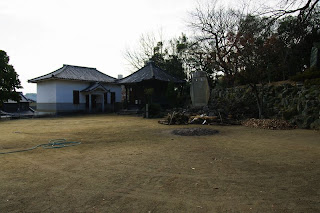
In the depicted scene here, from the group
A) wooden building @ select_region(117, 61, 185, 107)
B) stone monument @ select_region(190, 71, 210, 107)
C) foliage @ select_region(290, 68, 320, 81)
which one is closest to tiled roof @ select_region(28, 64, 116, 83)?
wooden building @ select_region(117, 61, 185, 107)

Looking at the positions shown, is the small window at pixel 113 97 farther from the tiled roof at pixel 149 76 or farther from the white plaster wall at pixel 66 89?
the tiled roof at pixel 149 76

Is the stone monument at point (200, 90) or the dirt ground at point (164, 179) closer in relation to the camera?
the dirt ground at point (164, 179)

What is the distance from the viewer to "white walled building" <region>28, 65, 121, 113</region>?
20859 mm

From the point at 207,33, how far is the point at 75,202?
19053mm

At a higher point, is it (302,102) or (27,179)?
(302,102)

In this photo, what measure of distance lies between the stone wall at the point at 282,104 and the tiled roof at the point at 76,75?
49.4 feet

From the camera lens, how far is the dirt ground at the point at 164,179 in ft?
8.77

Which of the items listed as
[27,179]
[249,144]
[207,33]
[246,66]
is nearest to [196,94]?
[246,66]

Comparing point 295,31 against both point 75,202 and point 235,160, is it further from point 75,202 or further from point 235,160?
point 75,202

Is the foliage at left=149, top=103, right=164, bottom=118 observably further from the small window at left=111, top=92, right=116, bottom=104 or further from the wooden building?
the small window at left=111, top=92, right=116, bottom=104

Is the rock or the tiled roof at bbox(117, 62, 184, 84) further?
the tiled roof at bbox(117, 62, 184, 84)

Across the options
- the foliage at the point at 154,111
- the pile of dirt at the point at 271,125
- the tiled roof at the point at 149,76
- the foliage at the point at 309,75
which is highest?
the tiled roof at the point at 149,76

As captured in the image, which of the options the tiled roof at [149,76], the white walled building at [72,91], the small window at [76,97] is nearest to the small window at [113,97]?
the white walled building at [72,91]

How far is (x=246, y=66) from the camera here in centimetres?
1153
